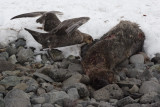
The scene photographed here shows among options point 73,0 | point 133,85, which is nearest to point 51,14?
point 73,0

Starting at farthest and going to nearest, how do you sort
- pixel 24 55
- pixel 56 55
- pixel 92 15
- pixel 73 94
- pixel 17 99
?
pixel 92 15, pixel 56 55, pixel 24 55, pixel 73 94, pixel 17 99

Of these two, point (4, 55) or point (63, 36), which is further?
point (63, 36)

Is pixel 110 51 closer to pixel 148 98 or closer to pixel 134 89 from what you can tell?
pixel 134 89

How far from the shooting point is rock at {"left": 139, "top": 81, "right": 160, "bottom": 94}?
4555mm

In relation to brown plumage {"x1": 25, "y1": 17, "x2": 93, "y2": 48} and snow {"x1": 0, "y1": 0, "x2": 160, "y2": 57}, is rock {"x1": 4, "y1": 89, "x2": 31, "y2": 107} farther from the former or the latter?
snow {"x1": 0, "y1": 0, "x2": 160, "y2": 57}

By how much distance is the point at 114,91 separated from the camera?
4.50 metres

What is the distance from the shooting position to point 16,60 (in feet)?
18.7

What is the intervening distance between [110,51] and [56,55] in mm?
1103

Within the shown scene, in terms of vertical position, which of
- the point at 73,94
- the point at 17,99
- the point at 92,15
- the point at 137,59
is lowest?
the point at 137,59

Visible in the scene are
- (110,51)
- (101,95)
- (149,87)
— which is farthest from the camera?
(110,51)

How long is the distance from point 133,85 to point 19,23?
123 inches

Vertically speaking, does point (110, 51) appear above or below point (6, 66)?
above

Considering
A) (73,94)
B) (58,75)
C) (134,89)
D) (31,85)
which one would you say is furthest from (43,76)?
(134,89)

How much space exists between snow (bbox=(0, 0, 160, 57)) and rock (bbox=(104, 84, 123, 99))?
1.64 meters
